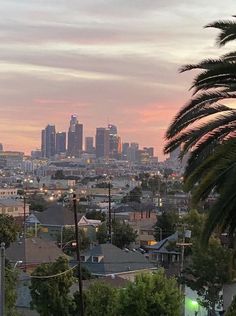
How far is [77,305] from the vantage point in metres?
30.5

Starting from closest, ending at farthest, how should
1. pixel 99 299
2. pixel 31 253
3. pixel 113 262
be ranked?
pixel 99 299, pixel 113 262, pixel 31 253

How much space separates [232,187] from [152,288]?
17512 millimetres

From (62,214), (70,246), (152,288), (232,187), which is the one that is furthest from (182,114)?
(62,214)

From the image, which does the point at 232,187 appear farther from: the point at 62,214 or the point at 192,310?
the point at 62,214

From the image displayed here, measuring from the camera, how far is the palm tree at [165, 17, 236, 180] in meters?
12.7

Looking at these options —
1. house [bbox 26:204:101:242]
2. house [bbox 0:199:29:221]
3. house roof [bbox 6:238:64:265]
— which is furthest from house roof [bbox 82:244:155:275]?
house [bbox 0:199:29:221]

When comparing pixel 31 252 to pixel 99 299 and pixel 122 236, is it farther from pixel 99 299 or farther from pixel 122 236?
pixel 122 236

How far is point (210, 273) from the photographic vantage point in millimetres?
32344

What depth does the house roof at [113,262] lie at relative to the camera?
46.0m

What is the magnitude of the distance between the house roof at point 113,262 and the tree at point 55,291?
1476 centimetres

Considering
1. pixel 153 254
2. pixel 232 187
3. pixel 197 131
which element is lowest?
pixel 153 254

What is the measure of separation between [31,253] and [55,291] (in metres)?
18.4

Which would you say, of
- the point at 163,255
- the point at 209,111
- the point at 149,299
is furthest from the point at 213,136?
the point at 163,255

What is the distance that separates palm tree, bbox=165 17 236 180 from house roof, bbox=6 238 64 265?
109 ft
